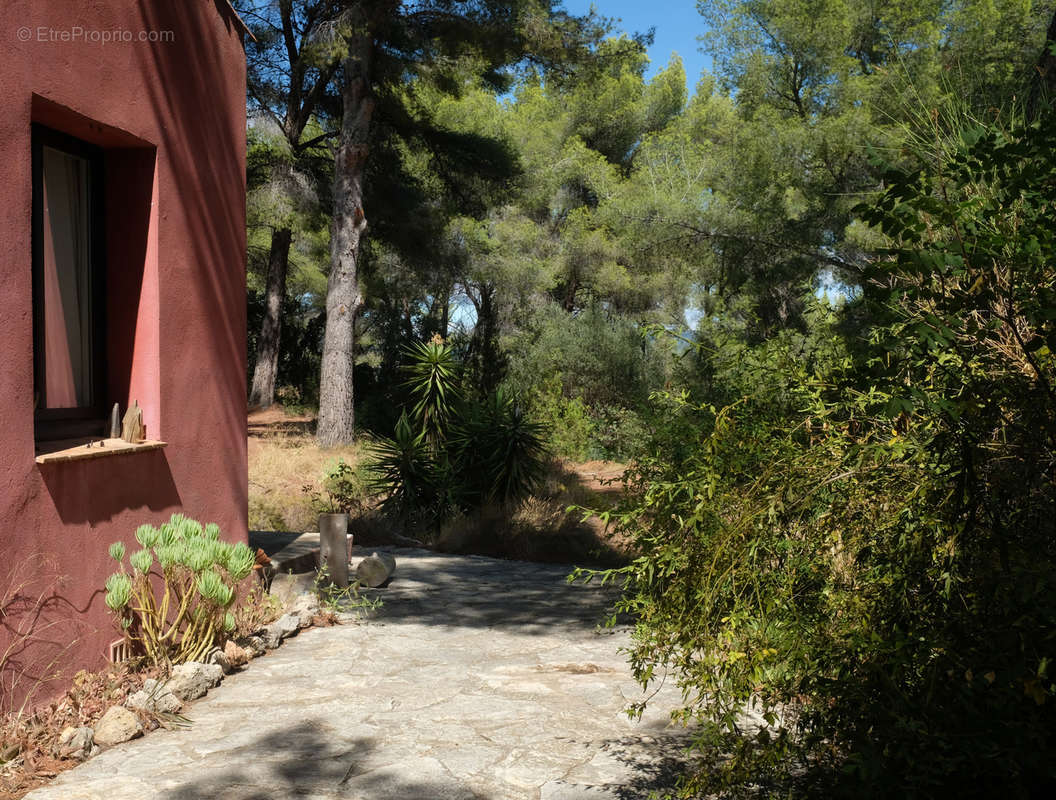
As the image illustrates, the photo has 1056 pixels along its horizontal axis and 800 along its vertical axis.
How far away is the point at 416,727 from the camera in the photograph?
436 centimetres

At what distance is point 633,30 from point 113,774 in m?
14.3

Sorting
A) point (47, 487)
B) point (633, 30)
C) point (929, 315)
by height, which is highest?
point (633, 30)

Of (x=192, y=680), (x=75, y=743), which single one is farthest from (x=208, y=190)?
(x=75, y=743)

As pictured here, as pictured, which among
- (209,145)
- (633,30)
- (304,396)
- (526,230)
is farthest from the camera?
(526,230)

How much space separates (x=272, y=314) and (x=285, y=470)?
7231 millimetres

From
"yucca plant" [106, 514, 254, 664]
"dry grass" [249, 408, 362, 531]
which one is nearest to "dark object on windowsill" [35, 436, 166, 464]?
"yucca plant" [106, 514, 254, 664]

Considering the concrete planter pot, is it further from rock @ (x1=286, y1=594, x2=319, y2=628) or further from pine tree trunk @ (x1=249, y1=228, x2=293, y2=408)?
pine tree trunk @ (x1=249, y1=228, x2=293, y2=408)

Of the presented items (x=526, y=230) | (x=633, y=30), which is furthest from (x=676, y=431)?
(x=526, y=230)

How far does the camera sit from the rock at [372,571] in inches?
305

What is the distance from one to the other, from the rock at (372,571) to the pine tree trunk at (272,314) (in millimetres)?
12786

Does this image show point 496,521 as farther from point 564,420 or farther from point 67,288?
point 564,420

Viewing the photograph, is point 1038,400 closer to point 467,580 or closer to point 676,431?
point 676,431

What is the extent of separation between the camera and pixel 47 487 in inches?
167

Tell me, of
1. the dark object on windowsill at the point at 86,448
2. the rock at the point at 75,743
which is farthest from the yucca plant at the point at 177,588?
the rock at the point at 75,743
